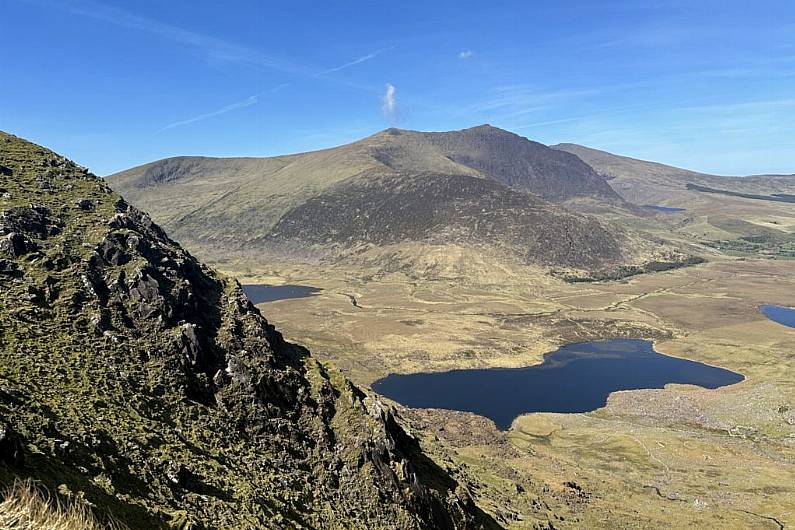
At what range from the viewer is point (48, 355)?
36250 millimetres

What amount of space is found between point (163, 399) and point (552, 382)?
124864 millimetres

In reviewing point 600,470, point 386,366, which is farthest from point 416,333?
point 600,470

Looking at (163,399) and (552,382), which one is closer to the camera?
(163,399)

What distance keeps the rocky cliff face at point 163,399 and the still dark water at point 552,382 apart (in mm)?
71365

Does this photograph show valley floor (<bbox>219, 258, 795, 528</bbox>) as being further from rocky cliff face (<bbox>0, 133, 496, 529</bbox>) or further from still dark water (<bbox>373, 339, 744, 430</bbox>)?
rocky cliff face (<bbox>0, 133, 496, 529</bbox>)

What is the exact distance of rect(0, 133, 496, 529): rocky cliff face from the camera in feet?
97.8

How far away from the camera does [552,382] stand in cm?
14388

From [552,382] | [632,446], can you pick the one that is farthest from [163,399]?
[552,382]

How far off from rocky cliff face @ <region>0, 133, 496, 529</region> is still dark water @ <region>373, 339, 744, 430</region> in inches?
2810

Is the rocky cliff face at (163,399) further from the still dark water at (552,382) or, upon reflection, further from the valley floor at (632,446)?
the still dark water at (552,382)

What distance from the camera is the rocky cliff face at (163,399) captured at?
29812 millimetres

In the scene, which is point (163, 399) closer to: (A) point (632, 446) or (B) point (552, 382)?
(A) point (632, 446)

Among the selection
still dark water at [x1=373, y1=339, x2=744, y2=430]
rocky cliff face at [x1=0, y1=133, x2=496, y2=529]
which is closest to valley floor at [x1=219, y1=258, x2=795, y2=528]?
still dark water at [x1=373, y1=339, x2=744, y2=430]

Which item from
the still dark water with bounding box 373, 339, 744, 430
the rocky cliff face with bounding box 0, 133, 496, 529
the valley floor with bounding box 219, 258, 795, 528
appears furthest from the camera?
the still dark water with bounding box 373, 339, 744, 430
